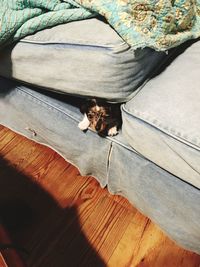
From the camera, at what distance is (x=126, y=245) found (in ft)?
2.92

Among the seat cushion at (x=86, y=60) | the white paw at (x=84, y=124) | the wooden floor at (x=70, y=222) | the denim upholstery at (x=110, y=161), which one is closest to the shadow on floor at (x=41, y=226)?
the wooden floor at (x=70, y=222)

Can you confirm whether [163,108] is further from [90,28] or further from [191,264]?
[191,264]

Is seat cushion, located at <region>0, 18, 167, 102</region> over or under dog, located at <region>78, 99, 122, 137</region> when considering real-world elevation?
over

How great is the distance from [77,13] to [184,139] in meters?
0.36

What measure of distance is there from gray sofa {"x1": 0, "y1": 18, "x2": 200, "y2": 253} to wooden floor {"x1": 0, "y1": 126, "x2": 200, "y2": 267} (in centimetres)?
6

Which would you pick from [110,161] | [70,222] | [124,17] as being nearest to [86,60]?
[124,17]

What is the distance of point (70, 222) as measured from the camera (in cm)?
95

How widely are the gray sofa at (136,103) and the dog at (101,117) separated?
0.09 feet

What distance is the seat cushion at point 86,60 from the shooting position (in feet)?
2.05

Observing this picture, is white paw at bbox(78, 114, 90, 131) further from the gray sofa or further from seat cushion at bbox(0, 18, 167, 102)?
seat cushion at bbox(0, 18, 167, 102)

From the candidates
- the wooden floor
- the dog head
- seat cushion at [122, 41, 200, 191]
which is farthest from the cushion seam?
the wooden floor

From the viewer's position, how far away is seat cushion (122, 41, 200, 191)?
0.61 meters

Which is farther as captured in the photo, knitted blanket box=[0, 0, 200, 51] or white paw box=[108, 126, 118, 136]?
white paw box=[108, 126, 118, 136]

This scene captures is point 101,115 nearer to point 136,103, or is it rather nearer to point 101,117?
point 101,117
